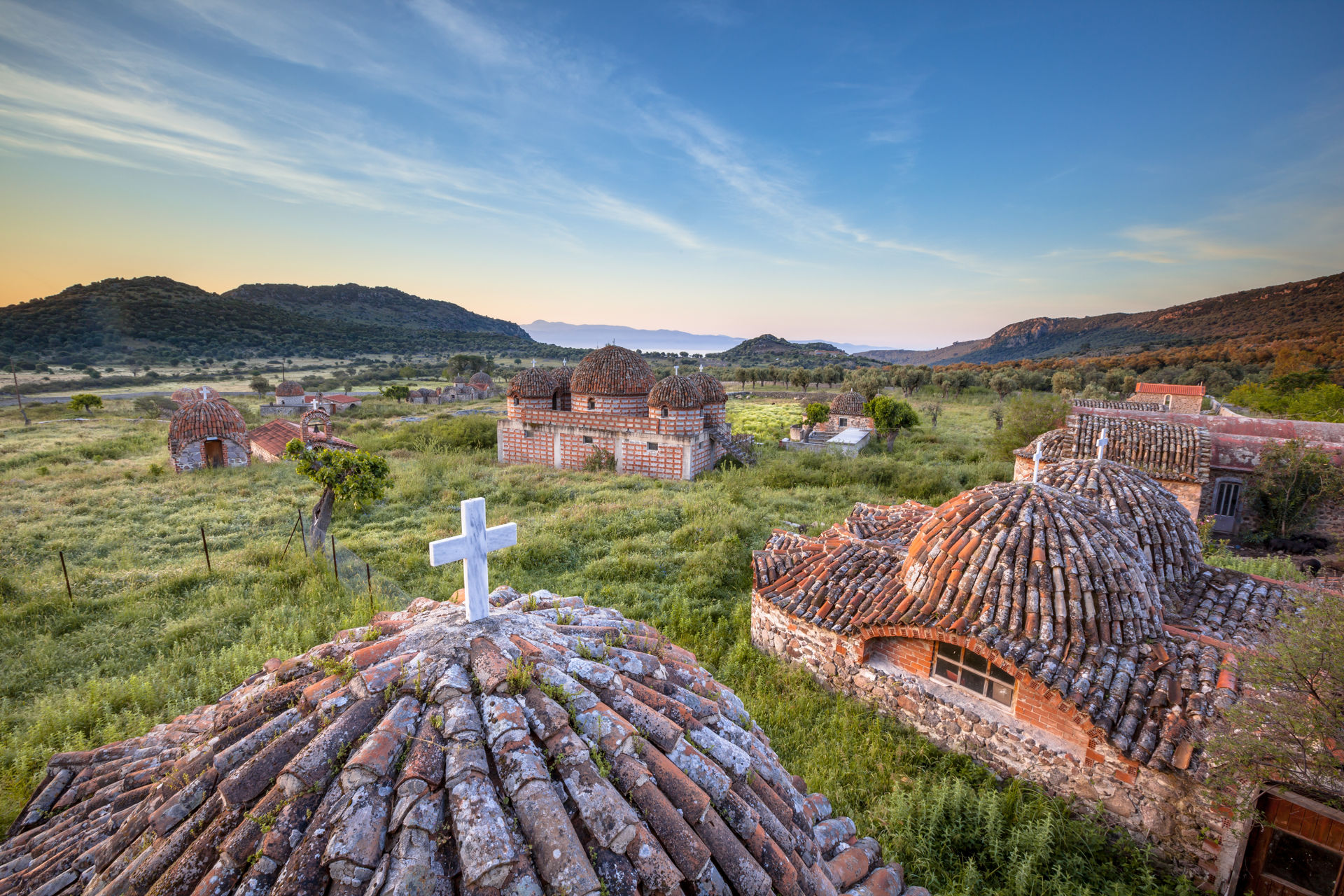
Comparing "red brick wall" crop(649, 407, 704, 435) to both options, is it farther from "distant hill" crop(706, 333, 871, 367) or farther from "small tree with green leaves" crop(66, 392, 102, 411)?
"distant hill" crop(706, 333, 871, 367)

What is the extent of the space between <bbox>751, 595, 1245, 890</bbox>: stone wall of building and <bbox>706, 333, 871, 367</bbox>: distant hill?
285ft

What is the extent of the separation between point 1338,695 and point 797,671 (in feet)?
18.2

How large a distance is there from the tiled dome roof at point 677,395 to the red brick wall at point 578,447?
273 centimetres

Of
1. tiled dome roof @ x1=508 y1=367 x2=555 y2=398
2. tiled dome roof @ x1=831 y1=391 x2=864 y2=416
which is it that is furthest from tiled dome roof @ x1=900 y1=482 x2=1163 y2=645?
tiled dome roof @ x1=831 y1=391 x2=864 y2=416

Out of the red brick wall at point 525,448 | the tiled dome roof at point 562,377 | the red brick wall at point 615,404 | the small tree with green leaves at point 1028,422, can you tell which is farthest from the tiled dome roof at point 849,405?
the red brick wall at point 525,448

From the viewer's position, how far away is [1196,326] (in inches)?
3406

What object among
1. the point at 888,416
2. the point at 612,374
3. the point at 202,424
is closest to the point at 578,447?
the point at 612,374

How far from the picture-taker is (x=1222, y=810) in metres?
5.11

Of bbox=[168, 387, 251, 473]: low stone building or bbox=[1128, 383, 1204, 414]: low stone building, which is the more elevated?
bbox=[1128, 383, 1204, 414]: low stone building

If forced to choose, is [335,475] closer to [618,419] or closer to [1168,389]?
[618,419]

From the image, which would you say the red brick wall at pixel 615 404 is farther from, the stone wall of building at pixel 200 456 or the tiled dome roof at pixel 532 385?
the stone wall of building at pixel 200 456

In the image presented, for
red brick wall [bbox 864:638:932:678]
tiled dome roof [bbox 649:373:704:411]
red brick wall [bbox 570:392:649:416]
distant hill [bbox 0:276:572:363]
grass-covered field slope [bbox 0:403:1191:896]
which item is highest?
distant hill [bbox 0:276:572:363]

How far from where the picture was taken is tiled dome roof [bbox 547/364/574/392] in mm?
26641

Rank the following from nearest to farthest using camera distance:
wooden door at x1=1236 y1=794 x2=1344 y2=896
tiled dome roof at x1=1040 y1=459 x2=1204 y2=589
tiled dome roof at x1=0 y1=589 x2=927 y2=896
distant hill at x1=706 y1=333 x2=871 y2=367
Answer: tiled dome roof at x1=0 y1=589 x2=927 y2=896 → wooden door at x1=1236 y1=794 x2=1344 y2=896 → tiled dome roof at x1=1040 y1=459 x2=1204 y2=589 → distant hill at x1=706 y1=333 x2=871 y2=367
